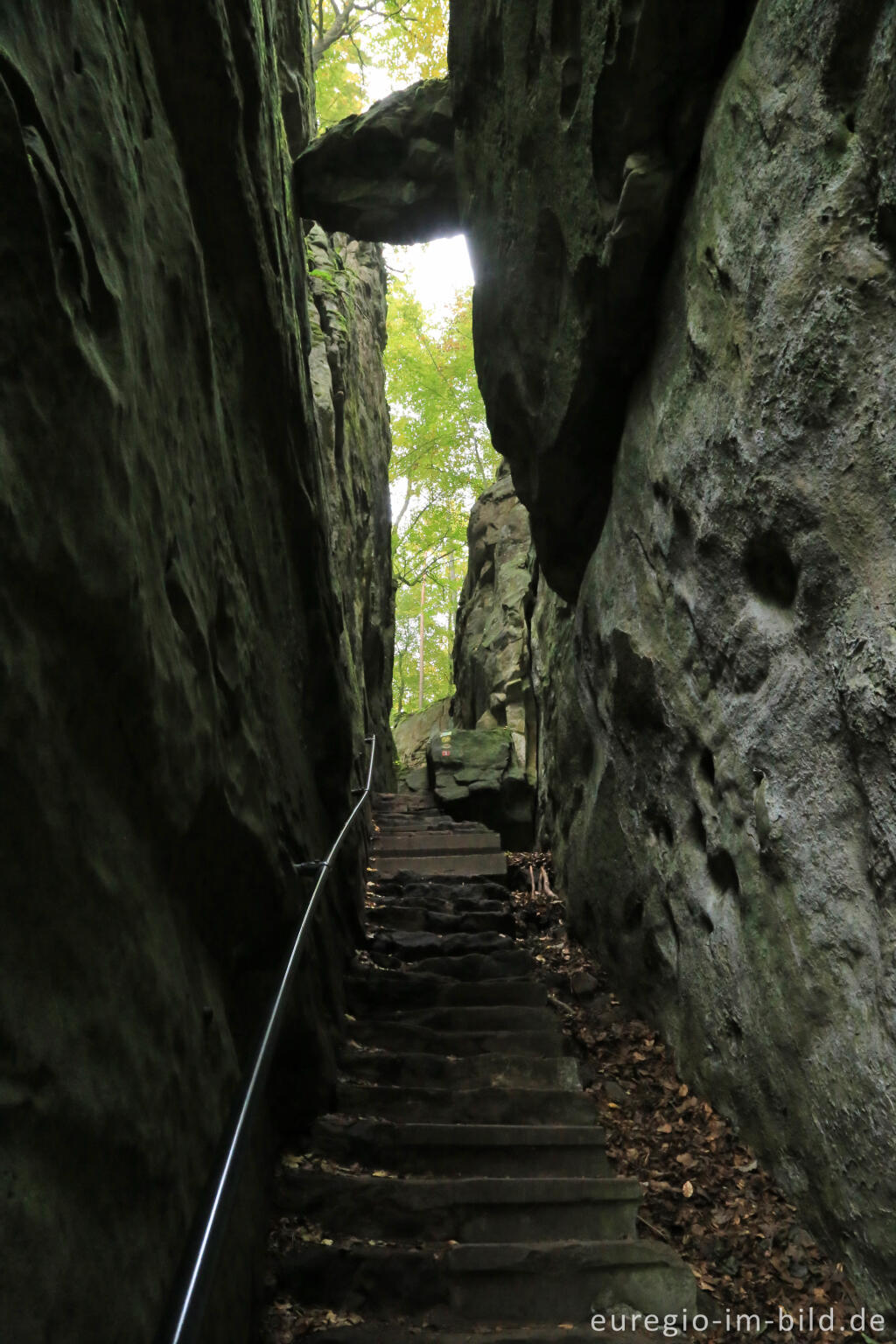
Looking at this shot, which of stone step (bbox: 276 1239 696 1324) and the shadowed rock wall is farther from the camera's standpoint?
stone step (bbox: 276 1239 696 1324)

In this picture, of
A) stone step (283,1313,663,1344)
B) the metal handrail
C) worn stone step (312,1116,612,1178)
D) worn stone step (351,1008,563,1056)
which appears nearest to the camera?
the metal handrail

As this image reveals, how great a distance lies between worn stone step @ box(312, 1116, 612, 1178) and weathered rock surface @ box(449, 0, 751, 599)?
447 cm

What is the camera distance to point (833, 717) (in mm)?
3131

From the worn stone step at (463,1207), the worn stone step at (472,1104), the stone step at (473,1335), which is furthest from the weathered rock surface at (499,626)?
the stone step at (473,1335)

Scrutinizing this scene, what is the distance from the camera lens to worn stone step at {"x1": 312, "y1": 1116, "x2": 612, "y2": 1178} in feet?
13.8

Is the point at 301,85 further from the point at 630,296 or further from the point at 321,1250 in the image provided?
the point at 321,1250

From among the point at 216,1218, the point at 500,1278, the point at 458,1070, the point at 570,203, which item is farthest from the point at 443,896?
the point at 216,1218

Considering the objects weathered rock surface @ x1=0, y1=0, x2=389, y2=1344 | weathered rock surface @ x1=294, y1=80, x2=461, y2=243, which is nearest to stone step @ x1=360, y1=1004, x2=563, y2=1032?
weathered rock surface @ x1=0, y1=0, x2=389, y2=1344

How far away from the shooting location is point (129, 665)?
2207 millimetres

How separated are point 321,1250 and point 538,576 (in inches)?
384

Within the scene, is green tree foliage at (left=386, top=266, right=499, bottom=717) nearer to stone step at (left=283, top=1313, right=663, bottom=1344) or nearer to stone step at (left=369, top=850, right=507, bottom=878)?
stone step at (left=369, top=850, right=507, bottom=878)

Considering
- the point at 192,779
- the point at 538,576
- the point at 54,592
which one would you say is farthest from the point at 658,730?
the point at 538,576

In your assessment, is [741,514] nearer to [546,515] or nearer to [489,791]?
[546,515]

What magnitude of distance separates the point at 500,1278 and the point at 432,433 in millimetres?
20257
